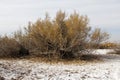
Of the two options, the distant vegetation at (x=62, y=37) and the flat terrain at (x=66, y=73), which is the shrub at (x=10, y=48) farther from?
the flat terrain at (x=66, y=73)

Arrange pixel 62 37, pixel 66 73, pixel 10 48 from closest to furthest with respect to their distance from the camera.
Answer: pixel 66 73 → pixel 62 37 → pixel 10 48

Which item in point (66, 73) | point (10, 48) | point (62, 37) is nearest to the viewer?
point (66, 73)

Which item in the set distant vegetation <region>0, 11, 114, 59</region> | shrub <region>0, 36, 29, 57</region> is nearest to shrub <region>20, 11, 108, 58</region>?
distant vegetation <region>0, 11, 114, 59</region>

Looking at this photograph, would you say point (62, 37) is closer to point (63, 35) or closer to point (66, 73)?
point (63, 35)

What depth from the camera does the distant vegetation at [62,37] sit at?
60.0 feet

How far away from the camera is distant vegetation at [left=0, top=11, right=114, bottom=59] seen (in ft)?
60.0

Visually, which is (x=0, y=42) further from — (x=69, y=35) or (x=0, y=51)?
(x=69, y=35)

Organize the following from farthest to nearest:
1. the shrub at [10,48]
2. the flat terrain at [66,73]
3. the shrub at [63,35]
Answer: the shrub at [10,48]
the shrub at [63,35]
the flat terrain at [66,73]

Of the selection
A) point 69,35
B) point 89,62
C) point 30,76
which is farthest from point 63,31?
point 30,76

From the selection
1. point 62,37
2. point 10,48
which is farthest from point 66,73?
point 10,48

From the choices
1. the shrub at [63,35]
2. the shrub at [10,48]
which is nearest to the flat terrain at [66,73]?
the shrub at [63,35]

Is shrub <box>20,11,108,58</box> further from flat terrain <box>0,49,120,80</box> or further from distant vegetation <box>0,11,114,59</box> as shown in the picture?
flat terrain <box>0,49,120,80</box>

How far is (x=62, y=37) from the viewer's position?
1836 cm

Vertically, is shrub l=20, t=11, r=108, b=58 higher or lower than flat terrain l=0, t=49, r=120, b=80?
higher
